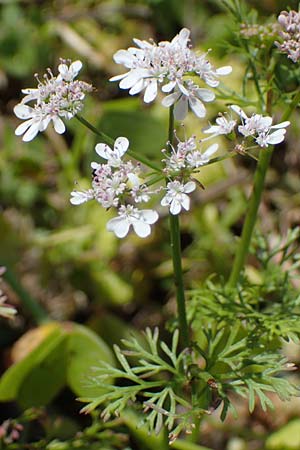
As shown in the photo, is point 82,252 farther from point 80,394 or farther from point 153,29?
point 153,29

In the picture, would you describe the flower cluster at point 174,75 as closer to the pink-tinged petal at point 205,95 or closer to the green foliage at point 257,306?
the pink-tinged petal at point 205,95

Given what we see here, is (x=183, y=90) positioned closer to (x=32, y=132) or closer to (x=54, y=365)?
(x=32, y=132)

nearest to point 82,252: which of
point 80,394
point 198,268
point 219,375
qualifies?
point 198,268

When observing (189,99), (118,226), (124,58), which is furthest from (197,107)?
(118,226)

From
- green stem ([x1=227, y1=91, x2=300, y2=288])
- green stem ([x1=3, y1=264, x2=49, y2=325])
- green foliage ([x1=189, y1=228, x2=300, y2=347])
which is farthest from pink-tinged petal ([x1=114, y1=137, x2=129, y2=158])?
green stem ([x1=3, y1=264, x2=49, y2=325])

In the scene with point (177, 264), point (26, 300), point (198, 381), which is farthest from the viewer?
point (26, 300)

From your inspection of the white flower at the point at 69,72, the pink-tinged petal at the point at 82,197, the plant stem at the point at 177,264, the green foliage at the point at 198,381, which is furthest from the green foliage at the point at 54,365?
the white flower at the point at 69,72

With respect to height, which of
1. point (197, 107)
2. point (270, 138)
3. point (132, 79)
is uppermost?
point (132, 79)

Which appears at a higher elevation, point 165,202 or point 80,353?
point 165,202
